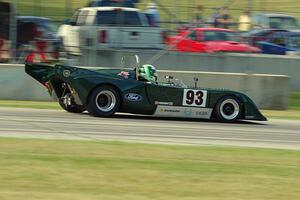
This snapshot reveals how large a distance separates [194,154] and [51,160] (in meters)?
2.08

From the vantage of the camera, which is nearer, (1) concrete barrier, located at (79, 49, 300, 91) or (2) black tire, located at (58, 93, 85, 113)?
(2) black tire, located at (58, 93, 85, 113)

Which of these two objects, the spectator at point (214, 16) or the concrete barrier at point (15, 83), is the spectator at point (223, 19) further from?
the concrete barrier at point (15, 83)

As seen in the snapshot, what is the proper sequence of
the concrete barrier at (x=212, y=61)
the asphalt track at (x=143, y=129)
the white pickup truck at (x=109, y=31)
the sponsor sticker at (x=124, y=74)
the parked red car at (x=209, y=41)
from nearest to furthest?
the asphalt track at (x=143, y=129)
the sponsor sticker at (x=124, y=74)
the concrete barrier at (x=212, y=61)
the white pickup truck at (x=109, y=31)
the parked red car at (x=209, y=41)

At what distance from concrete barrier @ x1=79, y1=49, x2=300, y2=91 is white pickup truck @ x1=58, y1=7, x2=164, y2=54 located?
1.41ft

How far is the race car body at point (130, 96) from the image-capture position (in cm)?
1437

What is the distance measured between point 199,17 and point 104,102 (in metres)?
12.1

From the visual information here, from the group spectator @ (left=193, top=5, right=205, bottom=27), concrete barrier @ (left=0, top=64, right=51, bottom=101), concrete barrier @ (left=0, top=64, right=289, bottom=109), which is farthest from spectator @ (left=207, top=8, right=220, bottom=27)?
concrete barrier @ (left=0, top=64, right=51, bottom=101)

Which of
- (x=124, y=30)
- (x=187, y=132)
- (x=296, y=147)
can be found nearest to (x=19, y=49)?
(x=124, y=30)

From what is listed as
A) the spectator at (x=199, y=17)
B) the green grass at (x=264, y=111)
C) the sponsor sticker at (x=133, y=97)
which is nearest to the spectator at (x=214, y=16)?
the spectator at (x=199, y=17)

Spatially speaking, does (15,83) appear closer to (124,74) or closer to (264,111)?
(124,74)

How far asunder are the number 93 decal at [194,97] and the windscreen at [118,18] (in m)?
8.32

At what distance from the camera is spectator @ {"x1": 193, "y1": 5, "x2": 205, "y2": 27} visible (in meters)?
24.6

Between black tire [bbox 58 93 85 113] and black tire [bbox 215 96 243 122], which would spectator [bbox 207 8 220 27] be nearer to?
black tire [bbox 215 96 243 122]

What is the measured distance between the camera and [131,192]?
6816 mm
